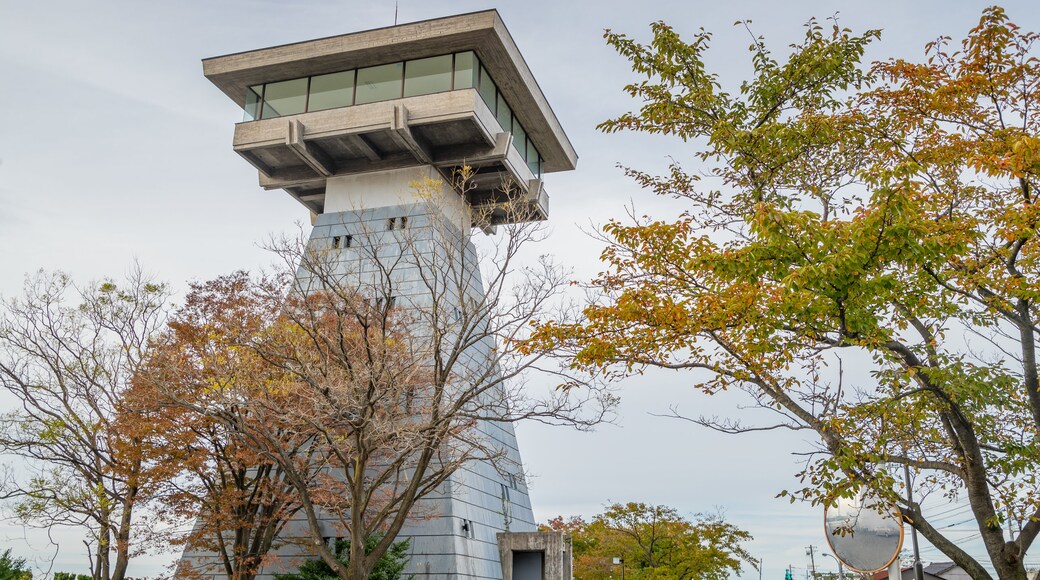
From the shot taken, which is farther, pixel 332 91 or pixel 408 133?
pixel 332 91

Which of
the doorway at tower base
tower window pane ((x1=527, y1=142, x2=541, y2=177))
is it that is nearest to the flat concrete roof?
tower window pane ((x1=527, y1=142, x2=541, y2=177))

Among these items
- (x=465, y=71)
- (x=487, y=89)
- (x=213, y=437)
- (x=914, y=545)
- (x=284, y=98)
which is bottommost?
(x=914, y=545)

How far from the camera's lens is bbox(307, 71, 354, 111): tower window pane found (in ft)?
79.3

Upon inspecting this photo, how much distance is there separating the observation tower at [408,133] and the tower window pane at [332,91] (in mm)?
40

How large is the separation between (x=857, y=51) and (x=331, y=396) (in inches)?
381

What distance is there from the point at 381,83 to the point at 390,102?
3.22 feet

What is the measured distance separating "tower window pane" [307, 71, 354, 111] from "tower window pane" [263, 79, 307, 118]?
36 cm

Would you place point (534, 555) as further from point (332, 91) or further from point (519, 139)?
point (332, 91)

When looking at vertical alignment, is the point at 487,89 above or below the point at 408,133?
above

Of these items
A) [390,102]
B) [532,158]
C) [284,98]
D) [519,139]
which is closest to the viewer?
[390,102]

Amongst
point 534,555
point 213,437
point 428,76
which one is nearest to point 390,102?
point 428,76

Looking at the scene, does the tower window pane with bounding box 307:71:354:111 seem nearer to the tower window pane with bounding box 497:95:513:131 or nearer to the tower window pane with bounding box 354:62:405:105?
the tower window pane with bounding box 354:62:405:105

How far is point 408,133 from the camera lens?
75.9 feet

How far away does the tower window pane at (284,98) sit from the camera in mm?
24625
